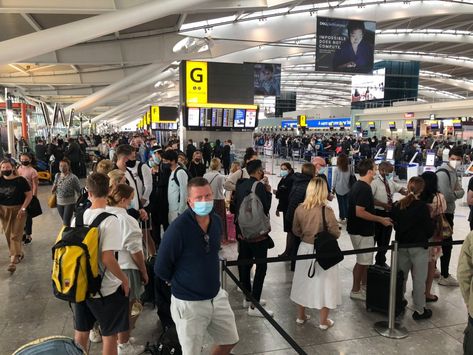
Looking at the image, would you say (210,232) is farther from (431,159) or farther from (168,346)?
(431,159)

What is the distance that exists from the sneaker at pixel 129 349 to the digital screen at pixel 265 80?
1767 centimetres

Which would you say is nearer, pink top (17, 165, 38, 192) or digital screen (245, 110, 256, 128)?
pink top (17, 165, 38, 192)

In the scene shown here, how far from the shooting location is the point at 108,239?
2885 mm

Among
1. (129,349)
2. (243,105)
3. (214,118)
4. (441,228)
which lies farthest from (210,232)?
(243,105)

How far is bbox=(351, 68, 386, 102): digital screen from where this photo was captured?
27547mm

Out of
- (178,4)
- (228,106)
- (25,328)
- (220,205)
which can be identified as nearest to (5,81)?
(228,106)

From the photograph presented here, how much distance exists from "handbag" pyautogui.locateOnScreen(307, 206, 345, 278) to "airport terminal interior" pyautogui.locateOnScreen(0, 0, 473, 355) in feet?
2.73

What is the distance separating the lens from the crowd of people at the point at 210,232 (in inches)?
108

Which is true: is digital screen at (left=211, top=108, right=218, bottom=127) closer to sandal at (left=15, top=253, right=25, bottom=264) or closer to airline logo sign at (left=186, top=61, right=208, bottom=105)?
airline logo sign at (left=186, top=61, right=208, bottom=105)

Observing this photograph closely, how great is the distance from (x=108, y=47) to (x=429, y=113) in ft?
80.7

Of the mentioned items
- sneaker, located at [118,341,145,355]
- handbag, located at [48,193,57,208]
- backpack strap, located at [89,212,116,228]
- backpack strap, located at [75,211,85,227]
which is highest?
backpack strap, located at [89,212,116,228]

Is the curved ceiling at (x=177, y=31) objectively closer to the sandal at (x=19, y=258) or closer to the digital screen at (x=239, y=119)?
the digital screen at (x=239, y=119)

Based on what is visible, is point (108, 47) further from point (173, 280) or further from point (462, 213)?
point (173, 280)

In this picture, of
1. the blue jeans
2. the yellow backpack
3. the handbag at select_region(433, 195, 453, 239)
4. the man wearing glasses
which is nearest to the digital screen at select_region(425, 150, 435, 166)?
the blue jeans
